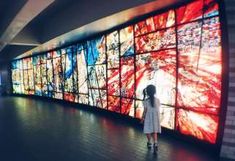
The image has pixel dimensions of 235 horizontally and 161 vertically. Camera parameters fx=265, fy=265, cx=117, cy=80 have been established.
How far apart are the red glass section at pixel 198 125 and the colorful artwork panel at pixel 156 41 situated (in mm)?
1817

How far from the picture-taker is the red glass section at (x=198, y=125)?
18.9 feet

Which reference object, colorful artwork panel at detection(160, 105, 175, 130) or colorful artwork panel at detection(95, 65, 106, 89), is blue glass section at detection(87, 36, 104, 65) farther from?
colorful artwork panel at detection(160, 105, 175, 130)

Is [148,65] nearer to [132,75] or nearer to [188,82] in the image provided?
[132,75]

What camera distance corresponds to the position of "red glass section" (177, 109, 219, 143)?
576 centimetres

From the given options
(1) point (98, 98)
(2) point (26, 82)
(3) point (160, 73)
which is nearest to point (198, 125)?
(3) point (160, 73)

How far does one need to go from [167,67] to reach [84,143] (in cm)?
297

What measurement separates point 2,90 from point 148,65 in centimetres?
2036

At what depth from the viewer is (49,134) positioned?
8016 millimetres

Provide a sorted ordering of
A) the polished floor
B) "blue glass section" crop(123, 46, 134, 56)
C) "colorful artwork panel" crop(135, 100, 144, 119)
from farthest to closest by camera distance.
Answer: "blue glass section" crop(123, 46, 134, 56) → "colorful artwork panel" crop(135, 100, 144, 119) → the polished floor

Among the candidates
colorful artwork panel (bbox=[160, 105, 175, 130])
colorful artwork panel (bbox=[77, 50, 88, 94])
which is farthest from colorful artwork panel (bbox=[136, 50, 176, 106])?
colorful artwork panel (bbox=[77, 50, 88, 94])

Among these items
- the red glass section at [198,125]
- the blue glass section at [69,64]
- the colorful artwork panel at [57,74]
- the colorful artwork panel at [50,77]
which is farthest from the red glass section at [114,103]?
the colorful artwork panel at [50,77]

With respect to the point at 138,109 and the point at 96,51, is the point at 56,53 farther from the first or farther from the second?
the point at 138,109

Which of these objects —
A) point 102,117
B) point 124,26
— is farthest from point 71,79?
point 124,26

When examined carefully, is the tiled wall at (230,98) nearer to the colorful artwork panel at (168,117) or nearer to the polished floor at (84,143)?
the polished floor at (84,143)
